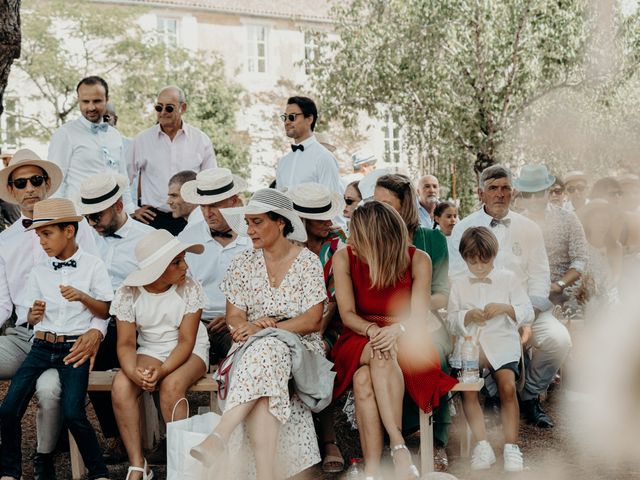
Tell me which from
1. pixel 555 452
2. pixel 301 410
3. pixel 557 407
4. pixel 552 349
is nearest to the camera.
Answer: pixel 301 410

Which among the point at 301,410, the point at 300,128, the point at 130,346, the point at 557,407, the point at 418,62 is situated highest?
the point at 418,62

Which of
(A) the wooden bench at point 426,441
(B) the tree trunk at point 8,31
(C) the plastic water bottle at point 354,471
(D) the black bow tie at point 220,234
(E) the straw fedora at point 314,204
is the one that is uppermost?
(B) the tree trunk at point 8,31

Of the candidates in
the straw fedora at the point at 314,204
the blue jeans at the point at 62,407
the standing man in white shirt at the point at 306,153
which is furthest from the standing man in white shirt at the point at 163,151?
the blue jeans at the point at 62,407

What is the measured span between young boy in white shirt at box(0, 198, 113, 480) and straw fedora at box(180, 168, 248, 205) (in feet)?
3.68

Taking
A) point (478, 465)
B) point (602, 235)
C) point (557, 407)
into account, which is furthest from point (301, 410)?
point (602, 235)

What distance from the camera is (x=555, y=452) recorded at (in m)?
5.59

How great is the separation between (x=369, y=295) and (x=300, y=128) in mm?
2659

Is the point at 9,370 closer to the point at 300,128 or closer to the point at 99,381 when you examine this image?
the point at 99,381

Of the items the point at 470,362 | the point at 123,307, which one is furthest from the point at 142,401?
the point at 470,362

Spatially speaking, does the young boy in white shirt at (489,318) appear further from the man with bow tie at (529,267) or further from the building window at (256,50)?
the building window at (256,50)

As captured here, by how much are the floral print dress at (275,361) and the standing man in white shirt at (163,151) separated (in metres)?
2.44

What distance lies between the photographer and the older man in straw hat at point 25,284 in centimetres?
489

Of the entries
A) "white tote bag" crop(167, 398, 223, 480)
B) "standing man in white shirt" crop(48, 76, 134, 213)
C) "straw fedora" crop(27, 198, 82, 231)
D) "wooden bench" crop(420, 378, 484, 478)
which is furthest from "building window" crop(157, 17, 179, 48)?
"white tote bag" crop(167, 398, 223, 480)

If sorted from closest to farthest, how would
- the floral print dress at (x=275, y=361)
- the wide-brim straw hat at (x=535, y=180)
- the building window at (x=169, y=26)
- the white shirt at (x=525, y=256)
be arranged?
the floral print dress at (x=275, y=361), the white shirt at (x=525, y=256), the wide-brim straw hat at (x=535, y=180), the building window at (x=169, y=26)
